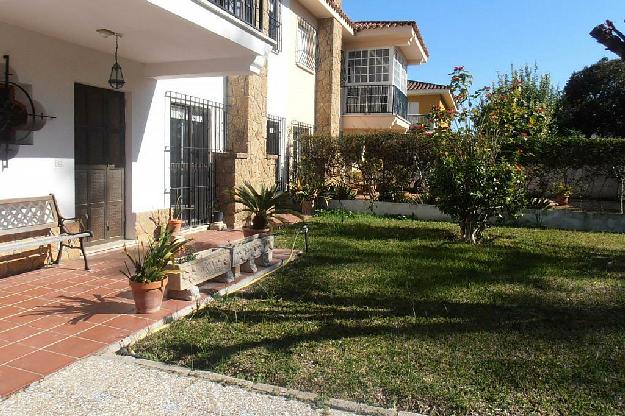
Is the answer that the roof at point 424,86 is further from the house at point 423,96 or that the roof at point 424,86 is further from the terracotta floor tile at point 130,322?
the terracotta floor tile at point 130,322

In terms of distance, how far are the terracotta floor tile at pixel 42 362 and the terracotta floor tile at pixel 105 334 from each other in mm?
383

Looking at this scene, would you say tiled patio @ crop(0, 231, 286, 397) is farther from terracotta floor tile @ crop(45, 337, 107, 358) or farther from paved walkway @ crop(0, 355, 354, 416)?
paved walkway @ crop(0, 355, 354, 416)

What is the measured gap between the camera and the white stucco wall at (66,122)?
664 centimetres

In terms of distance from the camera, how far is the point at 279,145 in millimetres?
14500

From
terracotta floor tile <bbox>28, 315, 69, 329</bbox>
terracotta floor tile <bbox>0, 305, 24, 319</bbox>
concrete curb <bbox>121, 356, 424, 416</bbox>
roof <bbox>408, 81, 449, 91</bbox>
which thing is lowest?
concrete curb <bbox>121, 356, 424, 416</bbox>

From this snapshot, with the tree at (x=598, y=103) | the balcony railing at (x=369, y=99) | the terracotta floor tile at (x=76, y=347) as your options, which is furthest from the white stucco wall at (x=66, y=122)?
the tree at (x=598, y=103)

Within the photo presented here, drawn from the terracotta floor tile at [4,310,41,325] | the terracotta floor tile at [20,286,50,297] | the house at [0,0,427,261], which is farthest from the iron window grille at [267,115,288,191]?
the terracotta floor tile at [4,310,41,325]

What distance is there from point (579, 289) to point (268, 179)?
7839mm

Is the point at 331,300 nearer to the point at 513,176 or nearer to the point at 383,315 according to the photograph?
the point at 383,315

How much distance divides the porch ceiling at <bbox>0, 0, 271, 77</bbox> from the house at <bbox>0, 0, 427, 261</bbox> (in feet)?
0.06

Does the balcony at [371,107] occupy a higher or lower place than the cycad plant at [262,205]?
higher

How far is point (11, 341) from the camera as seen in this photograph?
14.0ft

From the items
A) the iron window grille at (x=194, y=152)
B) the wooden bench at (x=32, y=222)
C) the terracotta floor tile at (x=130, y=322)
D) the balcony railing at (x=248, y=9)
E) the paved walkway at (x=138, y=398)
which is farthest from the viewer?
the iron window grille at (x=194, y=152)

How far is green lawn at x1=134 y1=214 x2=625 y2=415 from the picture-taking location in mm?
3598
